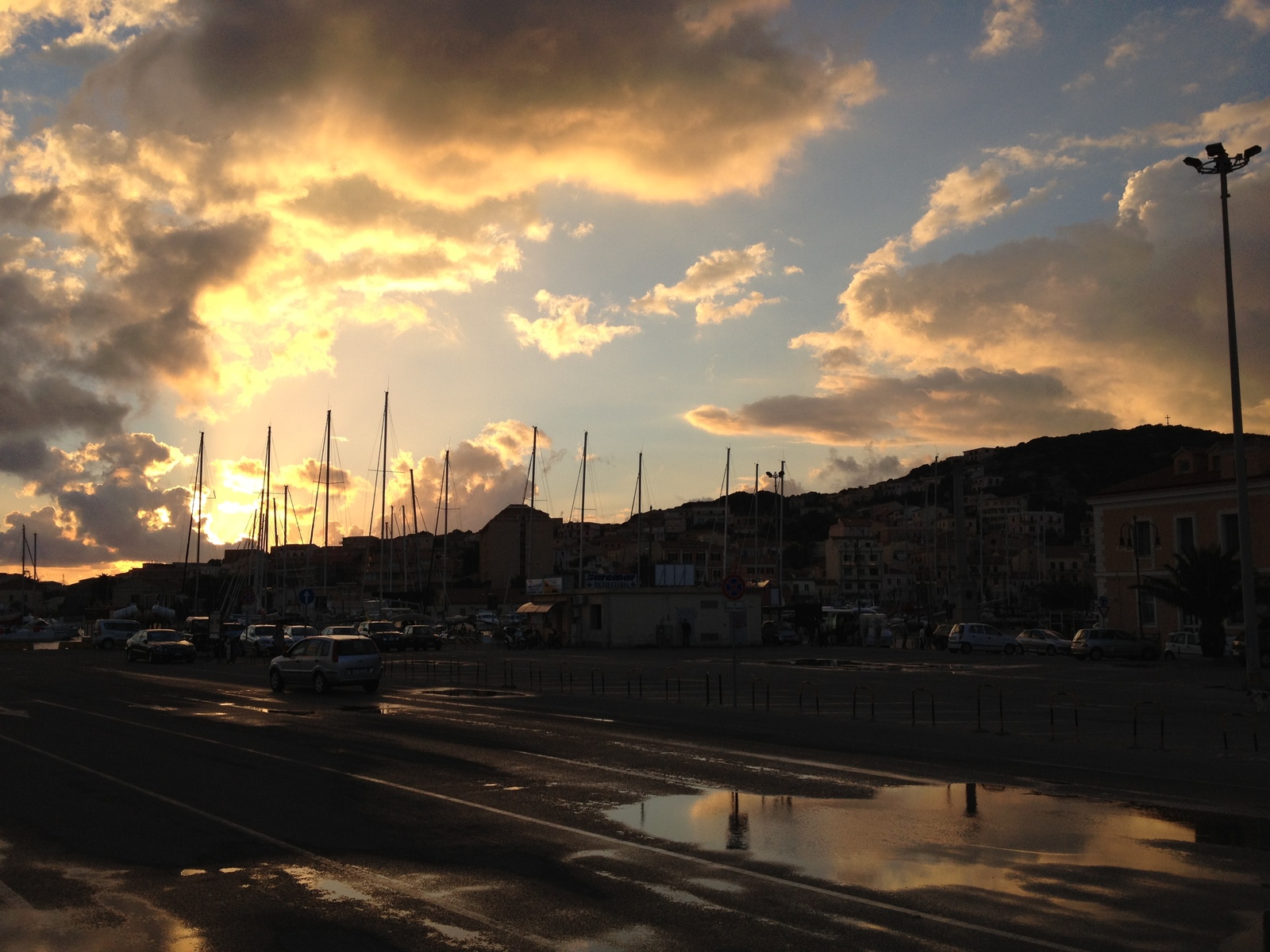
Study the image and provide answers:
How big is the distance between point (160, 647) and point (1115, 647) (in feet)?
147

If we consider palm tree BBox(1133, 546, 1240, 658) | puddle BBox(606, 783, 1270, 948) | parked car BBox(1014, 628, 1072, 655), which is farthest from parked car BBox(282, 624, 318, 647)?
puddle BBox(606, 783, 1270, 948)

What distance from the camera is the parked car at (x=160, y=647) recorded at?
162 ft

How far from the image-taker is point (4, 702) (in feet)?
87.9

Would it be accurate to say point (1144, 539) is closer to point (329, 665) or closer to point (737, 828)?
point (329, 665)

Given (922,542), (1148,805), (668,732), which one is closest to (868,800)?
(1148,805)

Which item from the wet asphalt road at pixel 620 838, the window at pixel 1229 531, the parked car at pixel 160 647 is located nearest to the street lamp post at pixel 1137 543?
the window at pixel 1229 531

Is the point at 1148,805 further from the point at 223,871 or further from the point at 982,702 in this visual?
the point at 982,702

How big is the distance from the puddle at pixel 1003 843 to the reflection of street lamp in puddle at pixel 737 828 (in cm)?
2

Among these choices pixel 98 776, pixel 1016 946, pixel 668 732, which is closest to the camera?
pixel 1016 946

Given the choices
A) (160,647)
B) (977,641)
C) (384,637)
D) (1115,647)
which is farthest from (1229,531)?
(160,647)

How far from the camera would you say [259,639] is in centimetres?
5344

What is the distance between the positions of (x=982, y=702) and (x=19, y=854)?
23.2 meters

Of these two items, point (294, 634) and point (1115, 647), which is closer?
point (1115, 647)

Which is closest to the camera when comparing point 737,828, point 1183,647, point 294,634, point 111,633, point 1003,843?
point 1003,843
